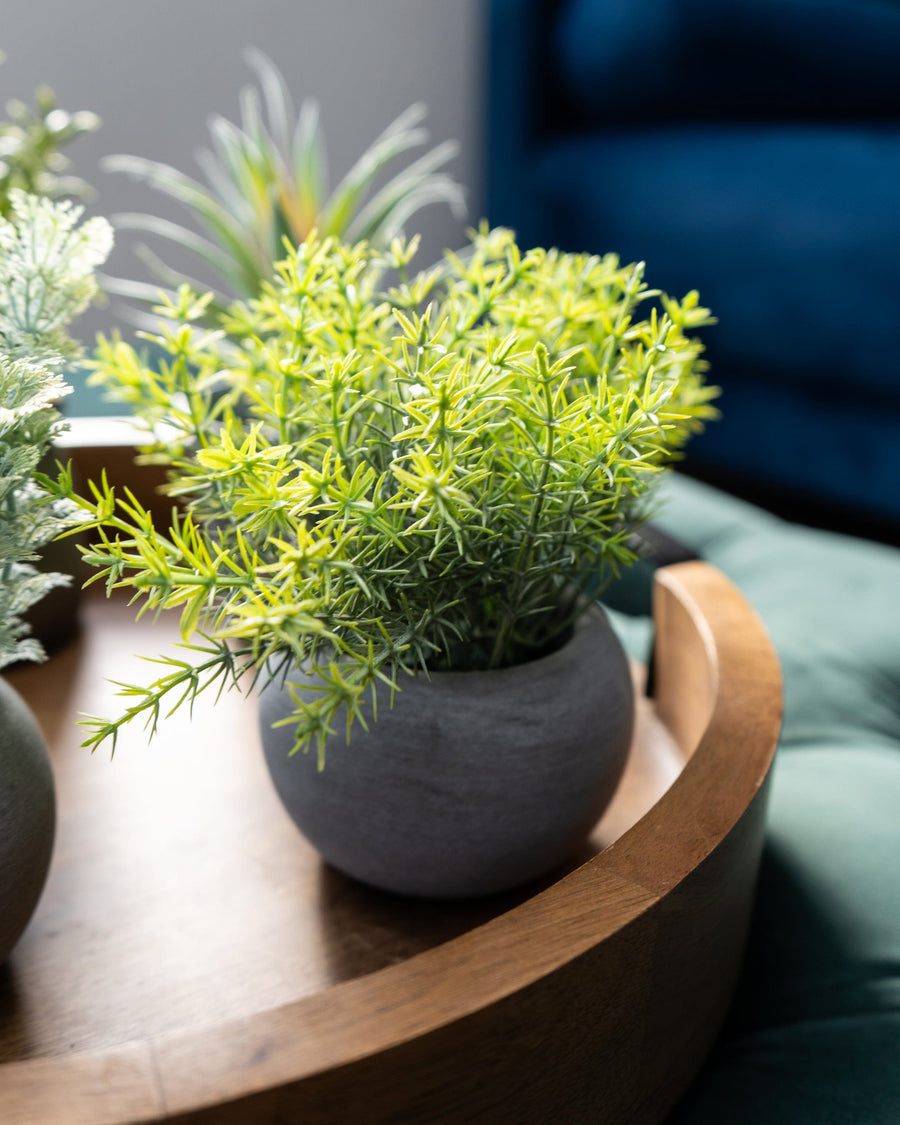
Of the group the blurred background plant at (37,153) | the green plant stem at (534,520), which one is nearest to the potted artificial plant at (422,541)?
the green plant stem at (534,520)

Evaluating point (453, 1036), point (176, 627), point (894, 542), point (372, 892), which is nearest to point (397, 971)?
point (453, 1036)

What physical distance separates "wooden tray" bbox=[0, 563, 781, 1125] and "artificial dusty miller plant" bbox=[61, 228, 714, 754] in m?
0.06

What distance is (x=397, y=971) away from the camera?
8.1 inches

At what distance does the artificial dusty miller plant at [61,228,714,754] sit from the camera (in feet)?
0.71

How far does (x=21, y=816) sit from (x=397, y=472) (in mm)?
142

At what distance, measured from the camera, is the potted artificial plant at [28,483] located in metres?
0.23

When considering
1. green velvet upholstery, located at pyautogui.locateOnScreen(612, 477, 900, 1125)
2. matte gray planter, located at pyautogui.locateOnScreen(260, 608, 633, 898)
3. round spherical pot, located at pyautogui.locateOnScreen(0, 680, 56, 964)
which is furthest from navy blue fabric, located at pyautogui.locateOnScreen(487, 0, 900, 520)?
round spherical pot, located at pyautogui.locateOnScreen(0, 680, 56, 964)

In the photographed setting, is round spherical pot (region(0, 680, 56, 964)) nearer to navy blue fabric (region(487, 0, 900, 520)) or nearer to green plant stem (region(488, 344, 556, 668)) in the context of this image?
green plant stem (region(488, 344, 556, 668))

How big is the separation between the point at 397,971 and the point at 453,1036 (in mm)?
18

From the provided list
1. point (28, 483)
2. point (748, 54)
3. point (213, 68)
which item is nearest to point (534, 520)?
point (28, 483)

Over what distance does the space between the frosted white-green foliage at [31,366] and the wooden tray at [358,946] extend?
11 cm

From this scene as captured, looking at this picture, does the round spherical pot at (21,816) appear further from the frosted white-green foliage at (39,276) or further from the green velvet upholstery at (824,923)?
the green velvet upholstery at (824,923)

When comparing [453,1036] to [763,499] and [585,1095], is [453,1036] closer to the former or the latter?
[585,1095]

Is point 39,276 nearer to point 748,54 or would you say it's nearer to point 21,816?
point 21,816
